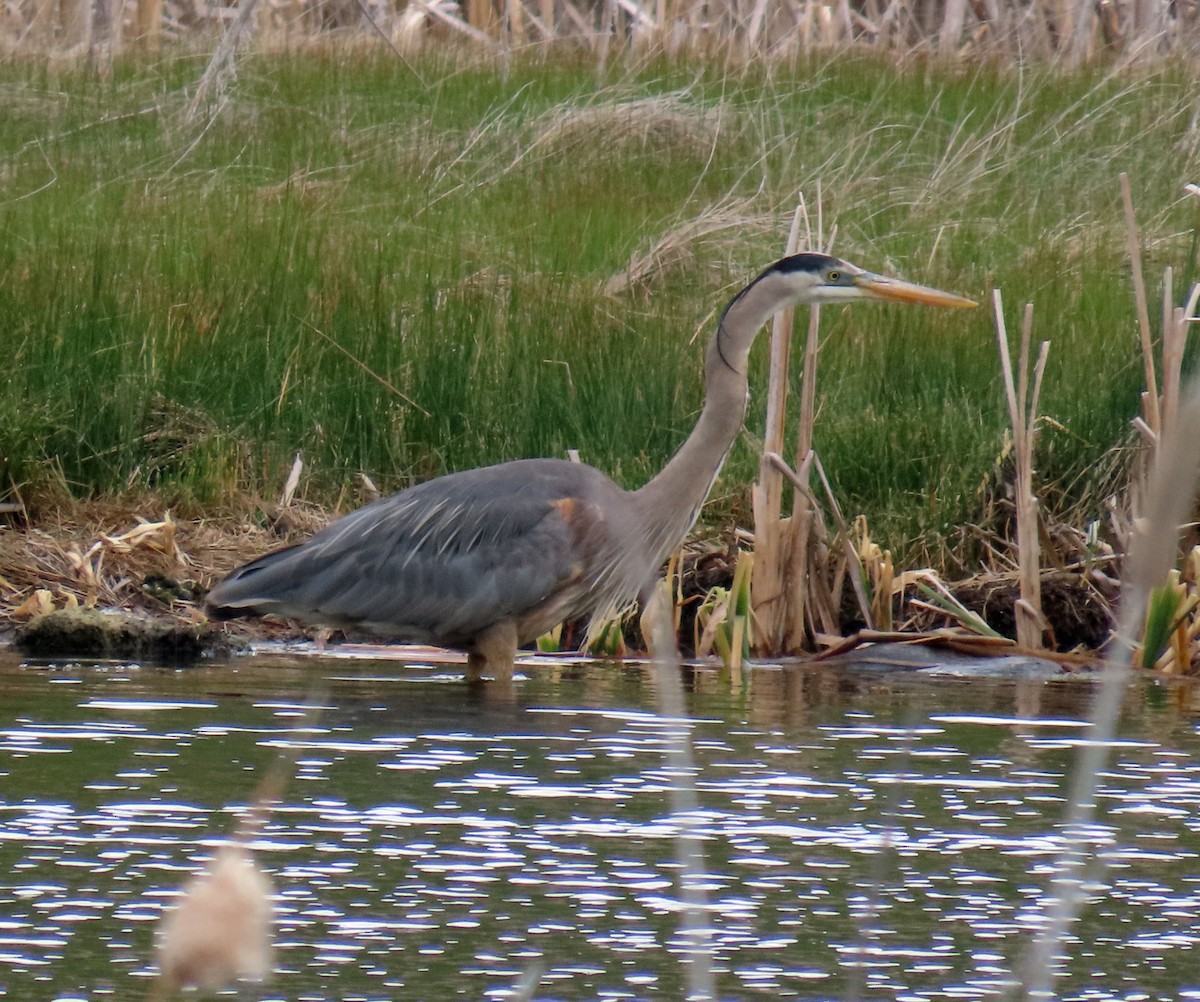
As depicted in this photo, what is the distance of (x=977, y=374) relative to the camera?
8.24 meters

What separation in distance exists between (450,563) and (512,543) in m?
0.20

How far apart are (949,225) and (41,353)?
16.6 ft

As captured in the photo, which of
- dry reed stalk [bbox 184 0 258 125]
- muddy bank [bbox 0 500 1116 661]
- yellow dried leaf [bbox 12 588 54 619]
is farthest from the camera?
dry reed stalk [bbox 184 0 258 125]

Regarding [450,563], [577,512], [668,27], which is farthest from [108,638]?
[668,27]

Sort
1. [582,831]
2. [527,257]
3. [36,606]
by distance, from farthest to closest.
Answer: [527,257] → [36,606] → [582,831]

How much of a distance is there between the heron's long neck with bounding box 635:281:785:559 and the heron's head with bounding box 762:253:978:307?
71 mm

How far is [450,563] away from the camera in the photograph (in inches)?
253

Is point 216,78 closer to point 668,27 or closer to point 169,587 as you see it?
point 668,27

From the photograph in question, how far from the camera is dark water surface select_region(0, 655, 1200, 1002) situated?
3.43m

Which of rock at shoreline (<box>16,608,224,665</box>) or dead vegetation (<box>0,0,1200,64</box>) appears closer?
rock at shoreline (<box>16,608,224,665</box>)

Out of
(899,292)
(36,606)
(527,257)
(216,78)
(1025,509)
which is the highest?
(216,78)

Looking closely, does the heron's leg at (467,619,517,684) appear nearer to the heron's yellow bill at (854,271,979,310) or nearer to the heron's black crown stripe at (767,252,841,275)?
the heron's black crown stripe at (767,252,841,275)

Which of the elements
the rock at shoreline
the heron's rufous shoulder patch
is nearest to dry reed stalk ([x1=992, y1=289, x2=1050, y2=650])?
the heron's rufous shoulder patch

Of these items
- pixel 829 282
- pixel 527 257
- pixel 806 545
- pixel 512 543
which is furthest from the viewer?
pixel 527 257
